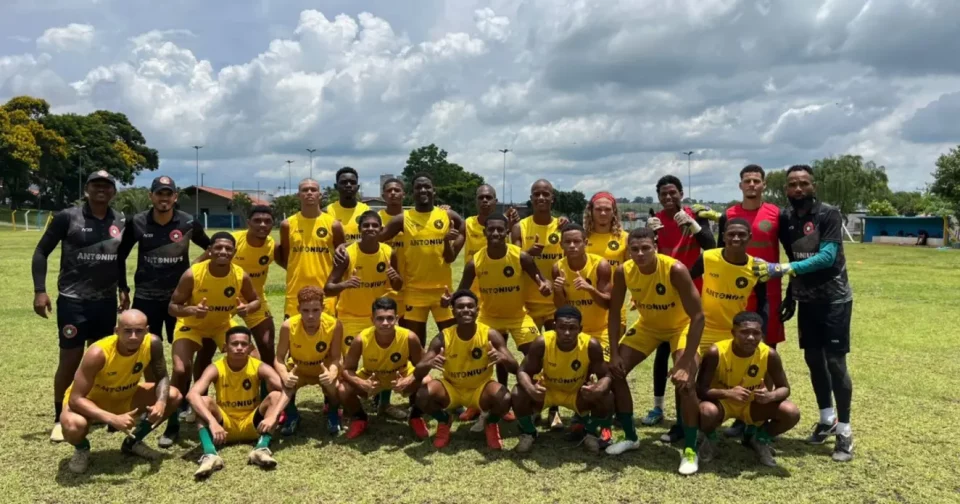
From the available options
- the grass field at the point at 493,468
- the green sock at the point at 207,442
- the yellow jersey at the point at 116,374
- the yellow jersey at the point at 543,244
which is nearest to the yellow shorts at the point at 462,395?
the grass field at the point at 493,468

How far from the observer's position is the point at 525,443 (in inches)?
216

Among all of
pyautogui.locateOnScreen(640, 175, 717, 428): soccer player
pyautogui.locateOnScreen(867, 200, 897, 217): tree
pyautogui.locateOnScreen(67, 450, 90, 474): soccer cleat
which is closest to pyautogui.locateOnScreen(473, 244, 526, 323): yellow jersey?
pyautogui.locateOnScreen(640, 175, 717, 428): soccer player

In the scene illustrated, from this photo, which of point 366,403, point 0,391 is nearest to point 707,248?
point 366,403

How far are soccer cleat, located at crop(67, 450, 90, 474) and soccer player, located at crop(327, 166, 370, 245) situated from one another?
3390 mm

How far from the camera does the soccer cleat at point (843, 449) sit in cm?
527

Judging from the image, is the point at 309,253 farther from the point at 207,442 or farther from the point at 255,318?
the point at 207,442

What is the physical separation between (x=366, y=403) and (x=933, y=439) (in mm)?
5469

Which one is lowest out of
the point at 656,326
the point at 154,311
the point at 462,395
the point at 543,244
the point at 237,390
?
the point at 462,395

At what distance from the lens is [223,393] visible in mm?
5586

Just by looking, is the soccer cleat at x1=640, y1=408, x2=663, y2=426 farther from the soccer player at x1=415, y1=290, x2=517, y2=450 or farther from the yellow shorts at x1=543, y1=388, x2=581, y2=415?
the soccer player at x1=415, y1=290, x2=517, y2=450

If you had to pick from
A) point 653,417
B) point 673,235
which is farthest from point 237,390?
point 673,235

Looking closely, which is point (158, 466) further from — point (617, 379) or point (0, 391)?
point (617, 379)

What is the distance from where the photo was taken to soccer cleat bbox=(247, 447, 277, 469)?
5.04 m

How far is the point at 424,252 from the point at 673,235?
2.65 m
